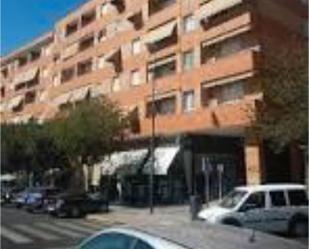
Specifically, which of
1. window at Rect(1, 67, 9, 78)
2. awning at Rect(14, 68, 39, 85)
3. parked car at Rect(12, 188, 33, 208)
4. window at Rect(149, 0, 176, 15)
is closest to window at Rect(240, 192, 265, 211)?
parked car at Rect(12, 188, 33, 208)

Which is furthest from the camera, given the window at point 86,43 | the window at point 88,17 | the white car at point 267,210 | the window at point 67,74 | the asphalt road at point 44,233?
the window at point 67,74

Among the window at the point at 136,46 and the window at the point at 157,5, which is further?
the window at the point at 136,46

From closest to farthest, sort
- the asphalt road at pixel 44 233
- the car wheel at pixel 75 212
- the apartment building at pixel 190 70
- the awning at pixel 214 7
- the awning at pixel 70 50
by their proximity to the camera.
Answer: the asphalt road at pixel 44 233 < the car wheel at pixel 75 212 < the apartment building at pixel 190 70 < the awning at pixel 214 7 < the awning at pixel 70 50

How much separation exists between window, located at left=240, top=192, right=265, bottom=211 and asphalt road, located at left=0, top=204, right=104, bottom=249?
5.13 meters

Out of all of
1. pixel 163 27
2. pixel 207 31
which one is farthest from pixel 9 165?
pixel 207 31

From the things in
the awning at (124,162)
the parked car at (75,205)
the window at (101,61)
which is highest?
the window at (101,61)

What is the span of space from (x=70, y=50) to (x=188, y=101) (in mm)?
28159

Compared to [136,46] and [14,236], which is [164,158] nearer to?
[136,46]

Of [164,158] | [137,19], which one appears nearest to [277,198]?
[164,158]

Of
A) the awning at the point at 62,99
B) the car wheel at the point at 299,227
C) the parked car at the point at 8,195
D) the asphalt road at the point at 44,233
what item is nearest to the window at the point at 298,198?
the car wheel at the point at 299,227

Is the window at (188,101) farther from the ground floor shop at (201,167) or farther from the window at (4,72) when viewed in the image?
the window at (4,72)

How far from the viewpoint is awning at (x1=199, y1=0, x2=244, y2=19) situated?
160 feet

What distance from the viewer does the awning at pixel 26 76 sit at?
9350 cm

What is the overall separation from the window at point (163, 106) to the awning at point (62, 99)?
18287mm
